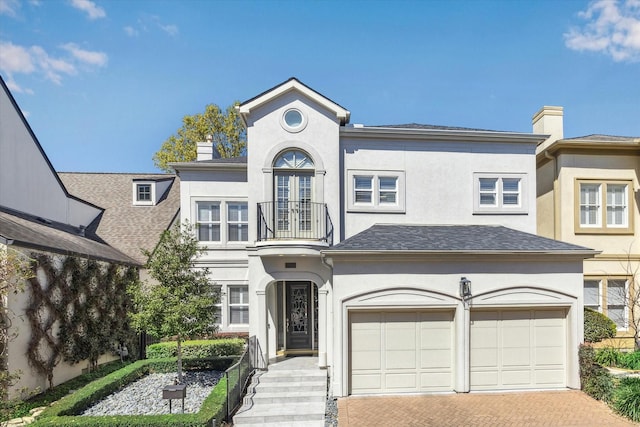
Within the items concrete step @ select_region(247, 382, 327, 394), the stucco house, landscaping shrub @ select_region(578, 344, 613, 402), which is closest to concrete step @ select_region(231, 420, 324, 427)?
concrete step @ select_region(247, 382, 327, 394)

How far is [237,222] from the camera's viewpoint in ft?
51.8

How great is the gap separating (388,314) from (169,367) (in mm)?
7925

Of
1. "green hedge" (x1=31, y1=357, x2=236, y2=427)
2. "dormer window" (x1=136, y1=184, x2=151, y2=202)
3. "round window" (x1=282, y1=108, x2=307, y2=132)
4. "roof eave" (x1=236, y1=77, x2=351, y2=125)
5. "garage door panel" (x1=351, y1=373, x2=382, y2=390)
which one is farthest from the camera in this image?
"dormer window" (x1=136, y1=184, x2=151, y2=202)

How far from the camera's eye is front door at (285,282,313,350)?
1407cm

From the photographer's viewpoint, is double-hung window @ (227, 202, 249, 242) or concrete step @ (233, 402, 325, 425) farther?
double-hung window @ (227, 202, 249, 242)

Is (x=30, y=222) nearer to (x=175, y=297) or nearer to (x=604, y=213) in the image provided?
(x=175, y=297)

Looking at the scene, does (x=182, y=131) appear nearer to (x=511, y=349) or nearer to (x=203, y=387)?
(x=203, y=387)

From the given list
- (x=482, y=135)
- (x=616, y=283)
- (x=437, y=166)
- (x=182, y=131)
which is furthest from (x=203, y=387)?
(x=182, y=131)

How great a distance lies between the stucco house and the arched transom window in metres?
0.05

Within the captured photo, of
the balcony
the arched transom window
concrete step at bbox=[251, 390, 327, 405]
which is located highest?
the arched transom window

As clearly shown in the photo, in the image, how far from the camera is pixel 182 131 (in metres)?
29.8

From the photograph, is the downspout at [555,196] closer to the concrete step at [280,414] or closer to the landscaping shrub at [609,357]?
the landscaping shrub at [609,357]

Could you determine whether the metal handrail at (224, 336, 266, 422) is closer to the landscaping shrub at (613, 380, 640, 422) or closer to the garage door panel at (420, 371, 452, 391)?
the garage door panel at (420, 371, 452, 391)

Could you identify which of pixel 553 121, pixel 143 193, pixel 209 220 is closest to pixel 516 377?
pixel 553 121
